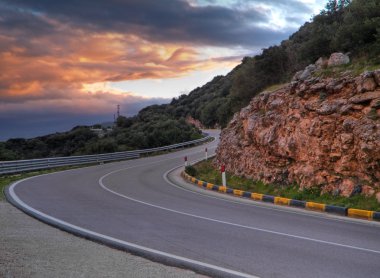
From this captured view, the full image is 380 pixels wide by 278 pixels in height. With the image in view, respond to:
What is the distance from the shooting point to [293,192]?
684 inches

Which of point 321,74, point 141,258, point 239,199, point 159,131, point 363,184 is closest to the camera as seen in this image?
point 141,258

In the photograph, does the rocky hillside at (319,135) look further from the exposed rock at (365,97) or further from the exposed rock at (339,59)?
the exposed rock at (339,59)

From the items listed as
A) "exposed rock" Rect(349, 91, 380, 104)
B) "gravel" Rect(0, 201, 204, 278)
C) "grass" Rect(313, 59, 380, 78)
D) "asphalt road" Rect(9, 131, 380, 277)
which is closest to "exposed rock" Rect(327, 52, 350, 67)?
"grass" Rect(313, 59, 380, 78)

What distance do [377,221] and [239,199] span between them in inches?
232

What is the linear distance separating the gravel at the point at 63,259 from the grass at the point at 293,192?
350 inches

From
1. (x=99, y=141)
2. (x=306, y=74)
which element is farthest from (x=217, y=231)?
(x=99, y=141)

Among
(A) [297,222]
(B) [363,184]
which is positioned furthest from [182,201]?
(B) [363,184]

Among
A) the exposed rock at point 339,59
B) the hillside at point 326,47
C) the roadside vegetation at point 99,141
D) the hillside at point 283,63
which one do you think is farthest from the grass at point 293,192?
the roadside vegetation at point 99,141

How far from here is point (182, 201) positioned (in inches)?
637

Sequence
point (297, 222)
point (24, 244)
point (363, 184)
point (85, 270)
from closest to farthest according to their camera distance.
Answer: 1. point (85, 270)
2. point (24, 244)
3. point (297, 222)
4. point (363, 184)

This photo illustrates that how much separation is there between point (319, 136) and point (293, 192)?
235 cm

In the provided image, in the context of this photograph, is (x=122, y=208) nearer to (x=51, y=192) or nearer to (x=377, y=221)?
(x=51, y=192)

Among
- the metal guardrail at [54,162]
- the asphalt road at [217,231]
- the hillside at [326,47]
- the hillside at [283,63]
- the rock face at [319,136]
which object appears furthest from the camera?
the metal guardrail at [54,162]

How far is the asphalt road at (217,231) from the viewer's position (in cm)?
769
